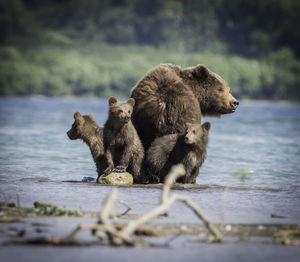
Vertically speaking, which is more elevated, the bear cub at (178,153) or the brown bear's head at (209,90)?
the brown bear's head at (209,90)

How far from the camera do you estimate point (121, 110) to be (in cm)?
898

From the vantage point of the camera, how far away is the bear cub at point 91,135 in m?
9.87

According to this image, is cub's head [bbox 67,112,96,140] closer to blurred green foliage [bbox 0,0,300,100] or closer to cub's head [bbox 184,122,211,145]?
cub's head [bbox 184,122,211,145]

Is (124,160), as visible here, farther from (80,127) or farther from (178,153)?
(80,127)

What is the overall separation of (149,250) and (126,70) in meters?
143

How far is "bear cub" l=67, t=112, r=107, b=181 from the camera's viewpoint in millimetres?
9867

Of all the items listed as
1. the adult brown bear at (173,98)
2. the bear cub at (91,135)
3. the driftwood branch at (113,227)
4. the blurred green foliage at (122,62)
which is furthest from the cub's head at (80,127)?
the blurred green foliage at (122,62)

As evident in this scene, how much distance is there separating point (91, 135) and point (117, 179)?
1.12 meters

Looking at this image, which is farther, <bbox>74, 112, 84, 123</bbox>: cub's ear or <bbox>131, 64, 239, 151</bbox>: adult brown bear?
<bbox>74, 112, 84, 123</bbox>: cub's ear

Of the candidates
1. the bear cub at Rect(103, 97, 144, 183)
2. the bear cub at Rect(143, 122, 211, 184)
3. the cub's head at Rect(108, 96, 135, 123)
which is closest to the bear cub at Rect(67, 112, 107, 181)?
the bear cub at Rect(103, 97, 144, 183)

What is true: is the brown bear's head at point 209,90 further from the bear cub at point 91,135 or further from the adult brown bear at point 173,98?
the bear cub at point 91,135

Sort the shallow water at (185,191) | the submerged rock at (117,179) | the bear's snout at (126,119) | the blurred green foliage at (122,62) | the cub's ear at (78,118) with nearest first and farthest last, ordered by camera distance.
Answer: the shallow water at (185,191)
the bear's snout at (126,119)
the submerged rock at (117,179)
the cub's ear at (78,118)
the blurred green foliage at (122,62)

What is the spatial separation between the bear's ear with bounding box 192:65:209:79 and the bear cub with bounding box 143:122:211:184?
1.19 m

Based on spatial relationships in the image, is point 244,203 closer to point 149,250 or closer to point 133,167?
point 133,167
